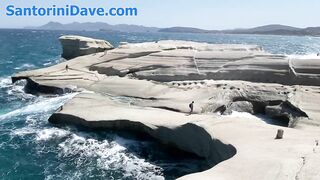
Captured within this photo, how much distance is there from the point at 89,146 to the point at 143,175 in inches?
255

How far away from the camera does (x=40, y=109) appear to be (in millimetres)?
40875

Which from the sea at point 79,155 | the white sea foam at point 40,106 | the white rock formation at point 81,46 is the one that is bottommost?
the sea at point 79,155

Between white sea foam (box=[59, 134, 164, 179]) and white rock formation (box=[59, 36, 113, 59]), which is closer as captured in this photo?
white sea foam (box=[59, 134, 164, 179])

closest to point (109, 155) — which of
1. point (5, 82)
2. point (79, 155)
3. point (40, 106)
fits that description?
point (79, 155)

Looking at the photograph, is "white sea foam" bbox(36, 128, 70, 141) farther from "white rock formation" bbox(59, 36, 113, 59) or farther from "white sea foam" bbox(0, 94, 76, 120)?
"white rock formation" bbox(59, 36, 113, 59)

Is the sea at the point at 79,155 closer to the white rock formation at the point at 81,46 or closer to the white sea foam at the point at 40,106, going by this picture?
the white sea foam at the point at 40,106

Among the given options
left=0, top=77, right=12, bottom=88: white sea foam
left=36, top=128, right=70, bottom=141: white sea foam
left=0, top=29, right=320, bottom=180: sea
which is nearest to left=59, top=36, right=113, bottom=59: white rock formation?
left=0, top=77, right=12, bottom=88: white sea foam

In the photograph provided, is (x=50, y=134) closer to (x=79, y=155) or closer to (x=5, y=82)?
(x=79, y=155)

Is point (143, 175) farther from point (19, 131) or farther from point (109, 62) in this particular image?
point (109, 62)

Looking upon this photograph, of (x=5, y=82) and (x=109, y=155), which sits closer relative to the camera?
(x=109, y=155)

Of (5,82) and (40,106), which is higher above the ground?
(5,82)

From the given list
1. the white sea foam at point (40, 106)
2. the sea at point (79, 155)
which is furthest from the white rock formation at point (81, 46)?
the sea at point (79, 155)

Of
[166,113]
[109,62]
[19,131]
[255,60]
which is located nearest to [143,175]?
[166,113]

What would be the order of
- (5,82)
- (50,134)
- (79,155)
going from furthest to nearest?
(5,82)
(50,134)
(79,155)
